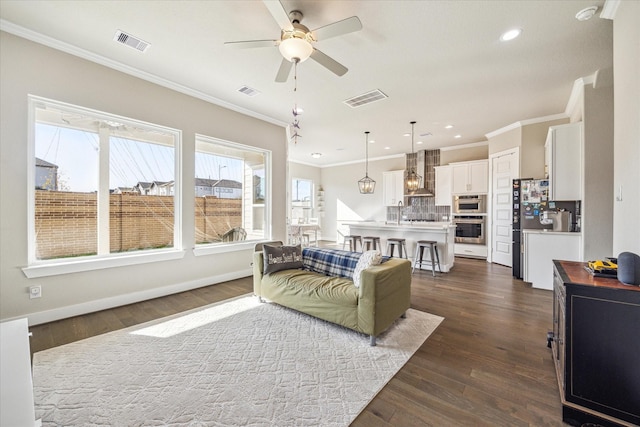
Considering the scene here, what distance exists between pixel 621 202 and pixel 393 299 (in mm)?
2034

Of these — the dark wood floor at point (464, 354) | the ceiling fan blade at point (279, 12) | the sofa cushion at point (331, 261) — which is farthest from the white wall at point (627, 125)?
the ceiling fan blade at point (279, 12)

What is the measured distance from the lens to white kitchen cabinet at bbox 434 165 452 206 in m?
7.20

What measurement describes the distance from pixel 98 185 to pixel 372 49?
382cm

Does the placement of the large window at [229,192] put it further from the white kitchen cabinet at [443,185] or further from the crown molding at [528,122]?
the crown molding at [528,122]

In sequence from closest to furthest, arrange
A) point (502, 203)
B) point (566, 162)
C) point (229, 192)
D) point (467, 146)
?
point (566, 162) → point (229, 192) → point (502, 203) → point (467, 146)

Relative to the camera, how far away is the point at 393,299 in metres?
2.73

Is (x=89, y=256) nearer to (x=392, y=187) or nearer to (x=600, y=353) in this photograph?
(x=600, y=353)

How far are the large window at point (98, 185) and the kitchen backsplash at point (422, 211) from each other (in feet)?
21.7

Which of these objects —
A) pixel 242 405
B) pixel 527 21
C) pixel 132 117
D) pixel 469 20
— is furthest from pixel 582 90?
pixel 132 117

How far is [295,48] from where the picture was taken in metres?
2.25

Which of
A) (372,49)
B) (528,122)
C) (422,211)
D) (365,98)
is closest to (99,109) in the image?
(372,49)

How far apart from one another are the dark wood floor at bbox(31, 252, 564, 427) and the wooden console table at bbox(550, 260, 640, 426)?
0.70 feet

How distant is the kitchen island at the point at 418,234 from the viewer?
5.19m

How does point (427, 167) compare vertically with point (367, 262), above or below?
above
